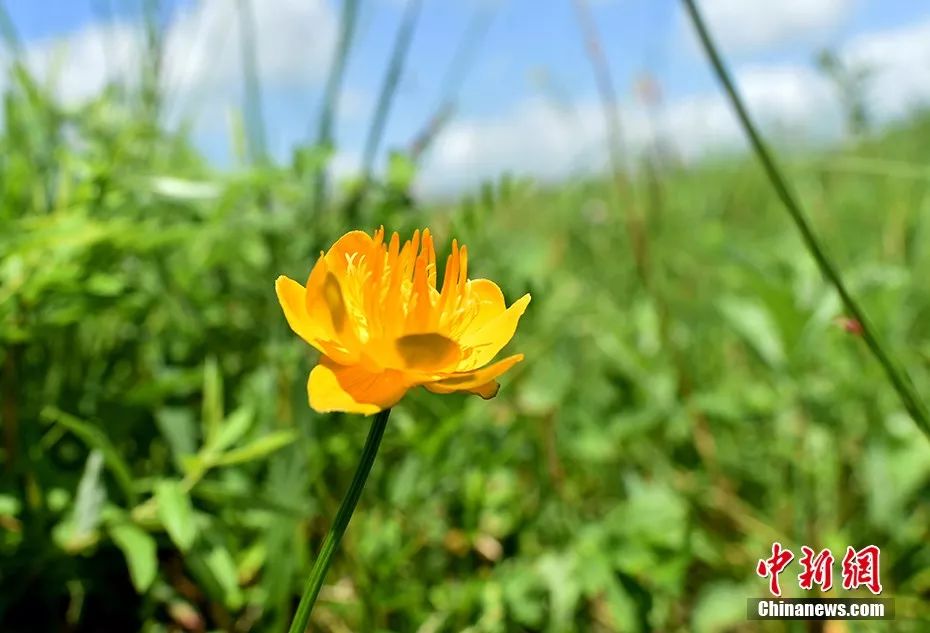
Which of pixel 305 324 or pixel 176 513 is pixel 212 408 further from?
pixel 305 324

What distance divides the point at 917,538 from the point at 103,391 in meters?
1.26

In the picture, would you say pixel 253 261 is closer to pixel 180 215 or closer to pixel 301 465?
pixel 180 215

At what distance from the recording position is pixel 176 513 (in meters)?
0.96

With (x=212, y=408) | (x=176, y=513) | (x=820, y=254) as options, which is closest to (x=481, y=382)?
(x=820, y=254)

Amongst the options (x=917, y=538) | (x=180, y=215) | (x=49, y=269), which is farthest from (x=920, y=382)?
(x=49, y=269)

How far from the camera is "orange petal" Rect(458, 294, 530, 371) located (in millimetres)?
553

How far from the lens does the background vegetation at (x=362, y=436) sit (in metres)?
1.08

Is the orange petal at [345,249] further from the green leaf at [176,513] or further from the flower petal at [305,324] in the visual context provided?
the green leaf at [176,513]

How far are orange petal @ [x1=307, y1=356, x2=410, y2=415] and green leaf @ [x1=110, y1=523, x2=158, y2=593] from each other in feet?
1.62

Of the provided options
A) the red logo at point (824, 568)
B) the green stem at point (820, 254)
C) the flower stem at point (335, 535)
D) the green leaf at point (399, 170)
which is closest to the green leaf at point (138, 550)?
the flower stem at point (335, 535)

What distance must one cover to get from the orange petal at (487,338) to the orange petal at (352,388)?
0.07 meters

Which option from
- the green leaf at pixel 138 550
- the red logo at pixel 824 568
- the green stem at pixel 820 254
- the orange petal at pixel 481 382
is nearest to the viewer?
the orange petal at pixel 481 382

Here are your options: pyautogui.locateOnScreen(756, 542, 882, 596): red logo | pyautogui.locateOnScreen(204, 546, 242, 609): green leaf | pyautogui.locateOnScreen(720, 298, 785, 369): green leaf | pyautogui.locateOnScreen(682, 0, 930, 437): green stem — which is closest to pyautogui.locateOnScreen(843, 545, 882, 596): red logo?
pyautogui.locateOnScreen(756, 542, 882, 596): red logo

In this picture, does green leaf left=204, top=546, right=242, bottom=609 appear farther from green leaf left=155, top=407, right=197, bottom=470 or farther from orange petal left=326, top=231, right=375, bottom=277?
orange petal left=326, top=231, right=375, bottom=277
